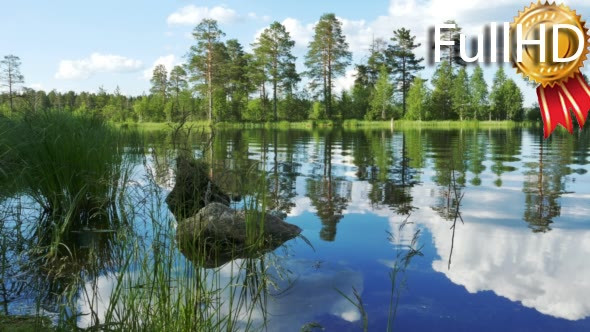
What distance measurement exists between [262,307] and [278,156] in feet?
49.4

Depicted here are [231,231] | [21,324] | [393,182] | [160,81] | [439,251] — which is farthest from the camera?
[160,81]

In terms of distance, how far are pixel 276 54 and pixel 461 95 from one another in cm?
2637

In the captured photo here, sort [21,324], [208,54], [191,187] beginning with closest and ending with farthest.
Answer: [21,324], [191,187], [208,54]

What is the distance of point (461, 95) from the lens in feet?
218

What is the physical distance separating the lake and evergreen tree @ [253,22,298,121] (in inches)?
2088

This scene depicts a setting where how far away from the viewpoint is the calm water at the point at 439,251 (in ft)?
15.4

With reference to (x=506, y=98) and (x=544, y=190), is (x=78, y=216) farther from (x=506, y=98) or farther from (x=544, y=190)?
(x=506, y=98)

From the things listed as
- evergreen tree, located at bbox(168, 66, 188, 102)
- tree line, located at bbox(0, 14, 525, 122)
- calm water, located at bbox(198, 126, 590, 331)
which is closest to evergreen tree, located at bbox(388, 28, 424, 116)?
tree line, located at bbox(0, 14, 525, 122)

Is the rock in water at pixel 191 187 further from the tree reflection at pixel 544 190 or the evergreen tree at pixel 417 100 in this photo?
the evergreen tree at pixel 417 100

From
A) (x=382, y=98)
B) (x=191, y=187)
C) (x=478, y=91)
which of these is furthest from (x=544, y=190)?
(x=478, y=91)

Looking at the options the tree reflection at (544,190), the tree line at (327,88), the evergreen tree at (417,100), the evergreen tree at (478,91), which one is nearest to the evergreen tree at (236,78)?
the tree line at (327,88)

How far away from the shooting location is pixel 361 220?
8.35 m

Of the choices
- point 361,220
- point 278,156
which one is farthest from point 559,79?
point 278,156

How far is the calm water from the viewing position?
4.68 meters
